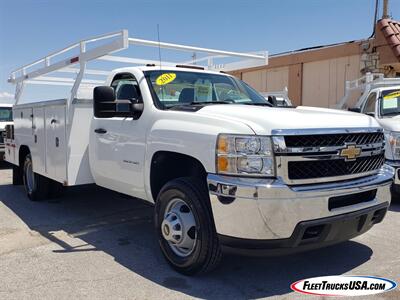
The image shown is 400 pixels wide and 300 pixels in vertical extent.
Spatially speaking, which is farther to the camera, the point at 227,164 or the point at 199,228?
the point at 199,228

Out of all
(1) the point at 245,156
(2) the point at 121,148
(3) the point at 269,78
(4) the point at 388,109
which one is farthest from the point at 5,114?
(1) the point at 245,156

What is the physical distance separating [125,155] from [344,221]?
2439 mm

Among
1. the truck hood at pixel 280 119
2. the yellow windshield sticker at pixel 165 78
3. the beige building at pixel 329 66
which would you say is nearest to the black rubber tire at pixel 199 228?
the truck hood at pixel 280 119

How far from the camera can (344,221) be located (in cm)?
368

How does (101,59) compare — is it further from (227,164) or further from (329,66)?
(329,66)

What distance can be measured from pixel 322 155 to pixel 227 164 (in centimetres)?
79

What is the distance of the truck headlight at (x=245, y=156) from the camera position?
3.49 meters

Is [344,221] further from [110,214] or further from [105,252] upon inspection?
[110,214]

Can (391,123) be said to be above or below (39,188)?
above

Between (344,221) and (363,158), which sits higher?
(363,158)

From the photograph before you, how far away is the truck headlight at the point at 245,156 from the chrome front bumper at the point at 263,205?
66 mm

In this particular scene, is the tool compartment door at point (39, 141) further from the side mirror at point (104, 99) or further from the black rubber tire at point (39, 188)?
the side mirror at point (104, 99)

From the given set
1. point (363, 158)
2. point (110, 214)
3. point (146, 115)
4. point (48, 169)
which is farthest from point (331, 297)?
point (48, 169)

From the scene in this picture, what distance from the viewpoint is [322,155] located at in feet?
11.9
